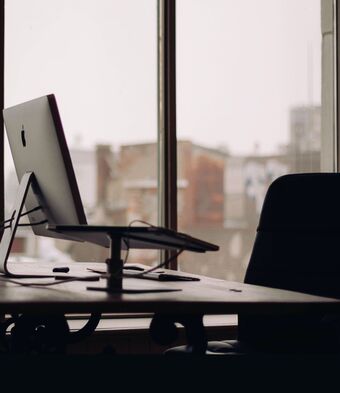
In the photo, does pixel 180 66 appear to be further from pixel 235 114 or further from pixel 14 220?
pixel 14 220

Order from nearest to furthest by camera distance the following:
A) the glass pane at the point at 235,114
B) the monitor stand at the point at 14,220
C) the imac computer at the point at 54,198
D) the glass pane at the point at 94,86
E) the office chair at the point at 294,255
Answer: the imac computer at the point at 54,198
the monitor stand at the point at 14,220
the office chair at the point at 294,255
the glass pane at the point at 94,86
the glass pane at the point at 235,114

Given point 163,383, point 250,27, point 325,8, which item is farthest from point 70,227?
point 325,8

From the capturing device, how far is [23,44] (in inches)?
129

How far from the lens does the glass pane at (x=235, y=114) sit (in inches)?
142

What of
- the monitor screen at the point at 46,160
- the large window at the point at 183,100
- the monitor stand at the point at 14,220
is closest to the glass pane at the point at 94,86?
the large window at the point at 183,100

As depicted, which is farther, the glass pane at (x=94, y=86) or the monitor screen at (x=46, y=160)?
the glass pane at (x=94, y=86)

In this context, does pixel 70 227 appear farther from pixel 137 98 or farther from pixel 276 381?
pixel 137 98

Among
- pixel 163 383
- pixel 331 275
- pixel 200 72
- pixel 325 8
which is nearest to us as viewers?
pixel 163 383

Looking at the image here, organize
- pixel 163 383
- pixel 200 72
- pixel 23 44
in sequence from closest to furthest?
1. pixel 163 383
2. pixel 23 44
3. pixel 200 72

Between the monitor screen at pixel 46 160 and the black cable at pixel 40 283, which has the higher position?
the monitor screen at pixel 46 160

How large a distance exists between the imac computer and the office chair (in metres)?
0.60

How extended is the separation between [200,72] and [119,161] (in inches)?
26.3

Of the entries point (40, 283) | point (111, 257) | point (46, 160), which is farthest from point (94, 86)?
point (111, 257)

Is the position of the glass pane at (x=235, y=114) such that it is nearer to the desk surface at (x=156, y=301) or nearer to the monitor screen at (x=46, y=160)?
the monitor screen at (x=46, y=160)
